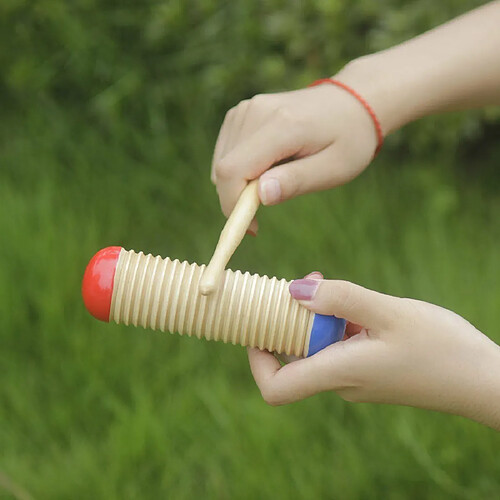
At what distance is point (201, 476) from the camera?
164cm

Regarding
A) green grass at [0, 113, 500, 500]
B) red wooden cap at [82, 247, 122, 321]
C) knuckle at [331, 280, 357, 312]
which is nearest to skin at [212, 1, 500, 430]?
knuckle at [331, 280, 357, 312]

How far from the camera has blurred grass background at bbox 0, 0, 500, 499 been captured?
1599mm

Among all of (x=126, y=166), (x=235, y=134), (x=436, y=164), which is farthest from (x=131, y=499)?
(x=436, y=164)

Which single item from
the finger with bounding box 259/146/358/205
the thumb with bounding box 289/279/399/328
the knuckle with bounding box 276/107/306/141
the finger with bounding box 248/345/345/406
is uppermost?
the knuckle with bounding box 276/107/306/141

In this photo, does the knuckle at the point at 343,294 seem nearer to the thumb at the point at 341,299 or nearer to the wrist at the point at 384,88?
the thumb at the point at 341,299

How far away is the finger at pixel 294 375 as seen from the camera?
0.95 meters

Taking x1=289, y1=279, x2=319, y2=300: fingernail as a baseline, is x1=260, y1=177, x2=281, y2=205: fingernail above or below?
above

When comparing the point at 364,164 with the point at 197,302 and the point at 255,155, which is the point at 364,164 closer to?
the point at 255,155

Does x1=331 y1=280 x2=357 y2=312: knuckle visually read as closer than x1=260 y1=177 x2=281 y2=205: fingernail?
Yes

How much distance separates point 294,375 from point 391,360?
0.41 feet

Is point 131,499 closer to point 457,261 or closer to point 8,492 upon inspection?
point 8,492

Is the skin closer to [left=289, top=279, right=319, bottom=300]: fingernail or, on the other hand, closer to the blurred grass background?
[left=289, top=279, right=319, bottom=300]: fingernail

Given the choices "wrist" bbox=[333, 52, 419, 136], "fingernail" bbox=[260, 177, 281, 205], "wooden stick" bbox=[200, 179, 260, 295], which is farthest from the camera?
"wrist" bbox=[333, 52, 419, 136]

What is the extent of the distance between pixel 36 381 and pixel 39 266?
29 centimetres
